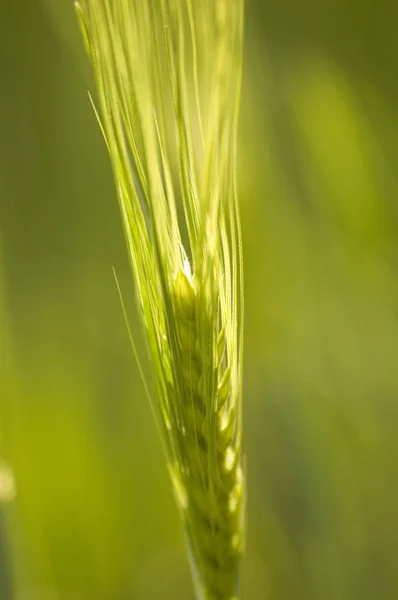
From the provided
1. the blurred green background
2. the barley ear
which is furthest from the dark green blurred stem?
the barley ear

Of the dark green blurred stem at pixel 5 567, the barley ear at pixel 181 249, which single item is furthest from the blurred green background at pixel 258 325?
the barley ear at pixel 181 249

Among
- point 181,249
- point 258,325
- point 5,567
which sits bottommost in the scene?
point 5,567

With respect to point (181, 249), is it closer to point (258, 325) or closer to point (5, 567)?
point (258, 325)

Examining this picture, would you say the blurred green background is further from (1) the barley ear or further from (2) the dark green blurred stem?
(1) the barley ear

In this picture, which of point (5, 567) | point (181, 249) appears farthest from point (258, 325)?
point (5, 567)

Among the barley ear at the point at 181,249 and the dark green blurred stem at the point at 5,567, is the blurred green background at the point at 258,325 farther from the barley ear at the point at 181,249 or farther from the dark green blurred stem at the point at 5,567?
the barley ear at the point at 181,249
